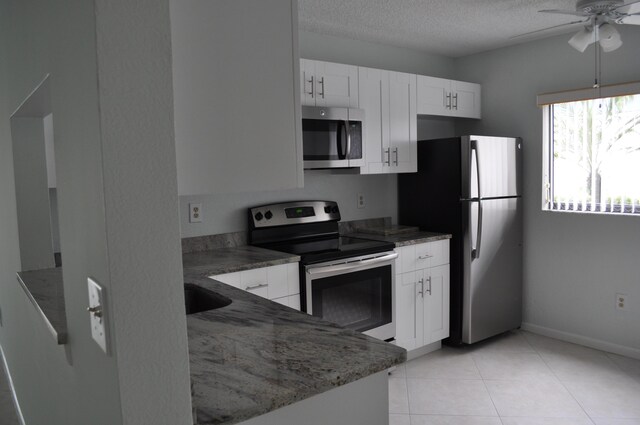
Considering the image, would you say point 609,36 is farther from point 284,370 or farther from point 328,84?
point 284,370

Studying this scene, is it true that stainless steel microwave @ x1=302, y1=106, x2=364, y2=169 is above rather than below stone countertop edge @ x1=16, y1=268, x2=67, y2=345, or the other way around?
above

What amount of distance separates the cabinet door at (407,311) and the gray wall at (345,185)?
734 millimetres

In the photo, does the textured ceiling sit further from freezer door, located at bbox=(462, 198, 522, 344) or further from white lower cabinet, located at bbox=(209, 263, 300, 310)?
white lower cabinet, located at bbox=(209, 263, 300, 310)

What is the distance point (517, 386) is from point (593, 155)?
181 cm

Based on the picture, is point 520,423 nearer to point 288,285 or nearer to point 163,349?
point 288,285

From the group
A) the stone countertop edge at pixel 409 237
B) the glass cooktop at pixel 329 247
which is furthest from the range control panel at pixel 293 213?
the stone countertop edge at pixel 409 237

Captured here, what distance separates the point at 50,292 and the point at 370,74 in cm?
254

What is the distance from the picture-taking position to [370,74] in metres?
3.60

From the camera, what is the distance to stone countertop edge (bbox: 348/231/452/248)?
357cm

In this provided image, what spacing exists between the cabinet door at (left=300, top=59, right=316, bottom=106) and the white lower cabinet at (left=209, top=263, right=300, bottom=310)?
3.54 ft

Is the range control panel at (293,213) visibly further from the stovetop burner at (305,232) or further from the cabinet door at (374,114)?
the cabinet door at (374,114)

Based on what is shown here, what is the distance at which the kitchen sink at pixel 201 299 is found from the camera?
195 cm

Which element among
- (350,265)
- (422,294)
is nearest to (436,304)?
(422,294)

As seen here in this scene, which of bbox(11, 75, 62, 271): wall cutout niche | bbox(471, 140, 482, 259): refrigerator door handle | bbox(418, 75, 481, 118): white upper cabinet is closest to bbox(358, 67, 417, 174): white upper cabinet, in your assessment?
bbox(418, 75, 481, 118): white upper cabinet
